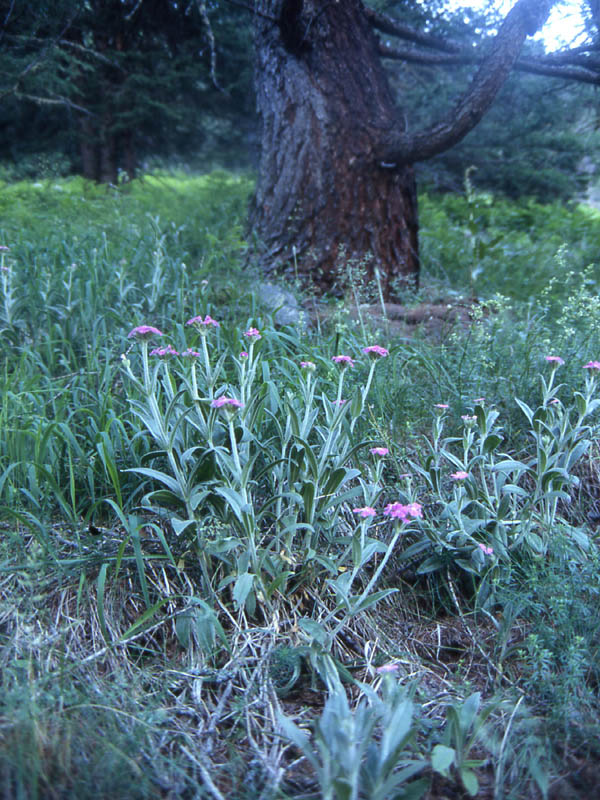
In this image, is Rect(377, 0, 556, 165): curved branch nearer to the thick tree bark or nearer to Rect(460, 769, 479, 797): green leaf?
the thick tree bark

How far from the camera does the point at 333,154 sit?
14.7 feet

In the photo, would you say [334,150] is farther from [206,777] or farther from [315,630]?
[206,777]

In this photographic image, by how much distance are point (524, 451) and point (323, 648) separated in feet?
4.32

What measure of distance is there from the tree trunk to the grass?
1.65 m

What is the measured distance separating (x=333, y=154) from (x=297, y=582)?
11.5ft

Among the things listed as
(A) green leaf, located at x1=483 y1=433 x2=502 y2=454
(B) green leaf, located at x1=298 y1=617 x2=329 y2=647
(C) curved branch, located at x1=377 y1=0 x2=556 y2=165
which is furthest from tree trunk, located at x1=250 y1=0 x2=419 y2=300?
(B) green leaf, located at x1=298 y1=617 x2=329 y2=647

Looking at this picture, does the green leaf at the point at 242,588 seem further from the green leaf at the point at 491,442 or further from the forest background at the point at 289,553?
the green leaf at the point at 491,442

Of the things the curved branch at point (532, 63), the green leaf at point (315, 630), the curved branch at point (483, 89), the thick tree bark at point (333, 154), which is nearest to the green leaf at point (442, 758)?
the green leaf at point (315, 630)

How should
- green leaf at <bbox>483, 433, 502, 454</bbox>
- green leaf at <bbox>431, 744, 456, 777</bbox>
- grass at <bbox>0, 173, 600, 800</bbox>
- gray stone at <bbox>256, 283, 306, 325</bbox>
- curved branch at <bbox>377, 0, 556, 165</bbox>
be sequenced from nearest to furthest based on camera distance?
green leaf at <bbox>431, 744, 456, 777</bbox>
grass at <bbox>0, 173, 600, 800</bbox>
green leaf at <bbox>483, 433, 502, 454</bbox>
gray stone at <bbox>256, 283, 306, 325</bbox>
curved branch at <bbox>377, 0, 556, 165</bbox>

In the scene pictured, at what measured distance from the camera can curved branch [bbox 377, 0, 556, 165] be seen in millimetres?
3871

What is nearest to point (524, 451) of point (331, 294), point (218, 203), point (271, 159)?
point (331, 294)

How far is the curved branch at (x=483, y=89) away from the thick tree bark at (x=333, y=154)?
2 cm

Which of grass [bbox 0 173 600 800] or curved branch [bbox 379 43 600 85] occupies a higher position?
curved branch [bbox 379 43 600 85]

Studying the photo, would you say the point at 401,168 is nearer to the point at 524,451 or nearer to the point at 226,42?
the point at 524,451
